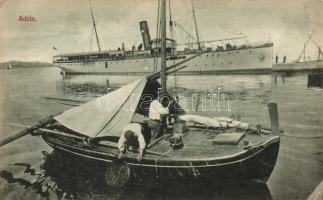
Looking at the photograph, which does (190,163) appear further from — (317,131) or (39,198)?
(317,131)

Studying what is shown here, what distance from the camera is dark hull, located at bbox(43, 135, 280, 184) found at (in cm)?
360

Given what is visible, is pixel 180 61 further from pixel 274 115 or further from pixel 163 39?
pixel 274 115

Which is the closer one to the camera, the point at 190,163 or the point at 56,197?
the point at 190,163

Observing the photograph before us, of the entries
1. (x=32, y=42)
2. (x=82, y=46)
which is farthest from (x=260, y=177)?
(x=32, y=42)

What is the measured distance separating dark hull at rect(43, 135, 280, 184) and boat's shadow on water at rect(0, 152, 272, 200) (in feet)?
→ 0.53

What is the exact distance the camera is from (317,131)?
4996mm

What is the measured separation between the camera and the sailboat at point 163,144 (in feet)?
12.0

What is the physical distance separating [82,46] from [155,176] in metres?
2.80

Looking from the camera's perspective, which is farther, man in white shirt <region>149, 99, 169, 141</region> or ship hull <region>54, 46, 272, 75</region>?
ship hull <region>54, 46, 272, 75</region>

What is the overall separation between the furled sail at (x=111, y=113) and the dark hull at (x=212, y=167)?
50 cm

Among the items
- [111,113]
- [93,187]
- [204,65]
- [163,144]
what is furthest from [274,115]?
[204,65]

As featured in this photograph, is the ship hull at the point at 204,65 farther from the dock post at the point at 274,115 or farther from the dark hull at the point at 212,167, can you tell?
the dock post at the point at 274,115

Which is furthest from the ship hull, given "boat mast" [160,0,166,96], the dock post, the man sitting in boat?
the dock post

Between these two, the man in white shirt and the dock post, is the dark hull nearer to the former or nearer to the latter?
the dock post
